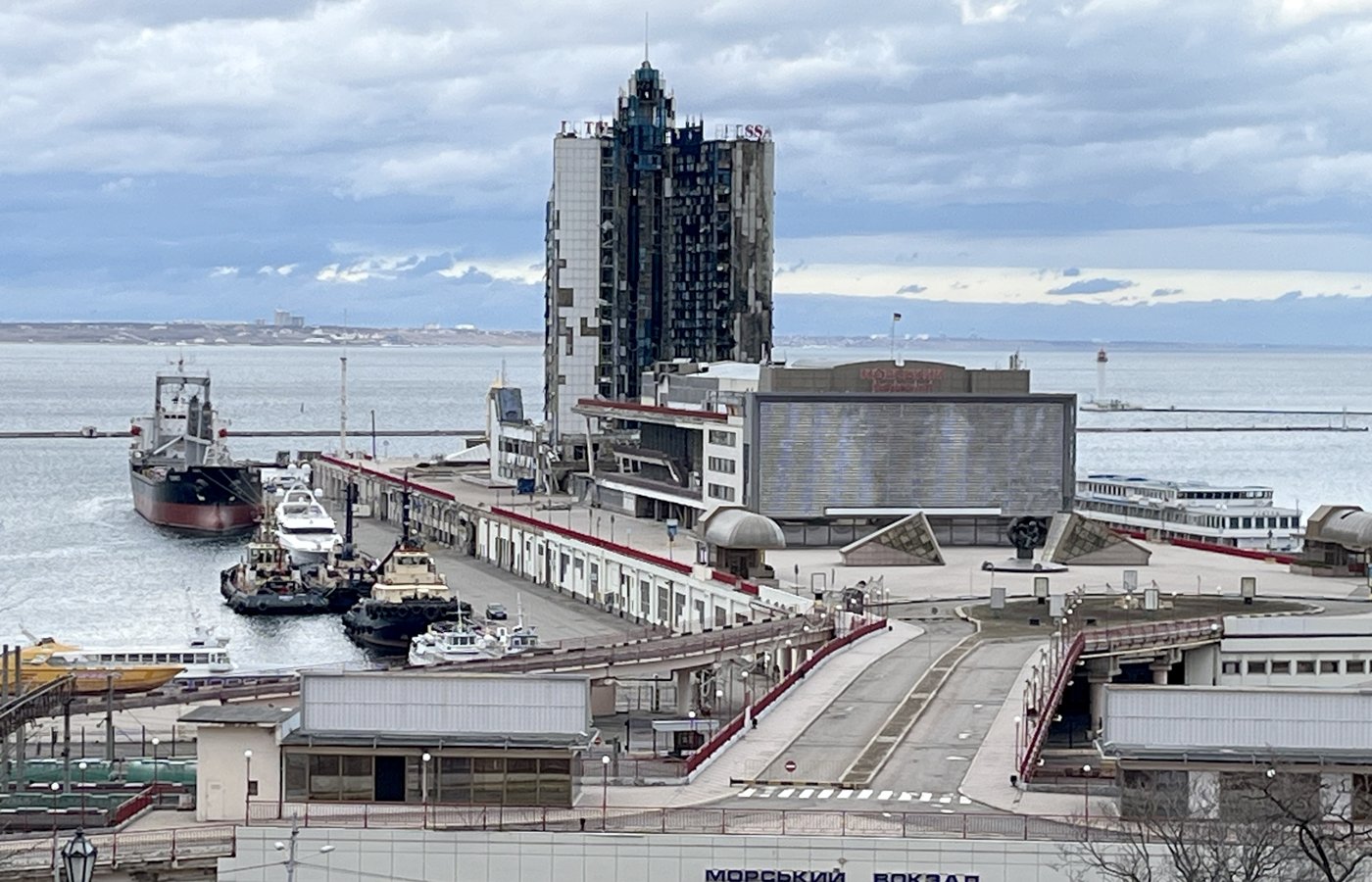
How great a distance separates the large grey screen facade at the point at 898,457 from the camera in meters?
110

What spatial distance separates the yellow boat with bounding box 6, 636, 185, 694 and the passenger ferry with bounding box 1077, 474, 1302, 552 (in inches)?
2289

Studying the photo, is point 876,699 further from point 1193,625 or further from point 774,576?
point 774,576

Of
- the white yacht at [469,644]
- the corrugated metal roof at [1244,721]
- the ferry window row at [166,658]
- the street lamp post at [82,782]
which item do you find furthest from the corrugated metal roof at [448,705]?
the ferry window row at [166,658]

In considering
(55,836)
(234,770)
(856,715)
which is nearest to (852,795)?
(856,715)

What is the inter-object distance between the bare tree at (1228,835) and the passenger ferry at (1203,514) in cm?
8752

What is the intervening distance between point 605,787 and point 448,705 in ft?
Result: 10.1

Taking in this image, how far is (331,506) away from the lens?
176750 mm

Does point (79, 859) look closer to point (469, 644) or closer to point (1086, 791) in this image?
point (1086, 791)

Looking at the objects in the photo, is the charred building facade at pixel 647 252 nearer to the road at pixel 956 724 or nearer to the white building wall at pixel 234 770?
the road at pixel 956 724

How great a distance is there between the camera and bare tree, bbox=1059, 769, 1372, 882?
35.8 meters

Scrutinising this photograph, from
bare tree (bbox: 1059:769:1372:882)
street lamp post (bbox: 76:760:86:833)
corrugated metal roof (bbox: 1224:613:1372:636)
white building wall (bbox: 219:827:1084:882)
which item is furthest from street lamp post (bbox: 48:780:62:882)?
corrugated metal roof (bbox: 1224:613:1372:636)

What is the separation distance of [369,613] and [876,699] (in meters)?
48.0

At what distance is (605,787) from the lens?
148ft

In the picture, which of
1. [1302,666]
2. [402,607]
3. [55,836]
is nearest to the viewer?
[55,836]
